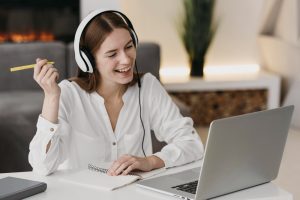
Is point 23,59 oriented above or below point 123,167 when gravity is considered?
below

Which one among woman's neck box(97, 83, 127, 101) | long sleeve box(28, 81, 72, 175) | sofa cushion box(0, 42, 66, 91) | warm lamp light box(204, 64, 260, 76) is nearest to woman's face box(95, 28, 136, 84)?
woman's neck box(97, 83, 127, 101)

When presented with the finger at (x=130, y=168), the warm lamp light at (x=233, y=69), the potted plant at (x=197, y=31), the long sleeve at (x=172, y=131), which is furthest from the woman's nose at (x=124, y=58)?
the warm lamp light at (x=233, y=69)

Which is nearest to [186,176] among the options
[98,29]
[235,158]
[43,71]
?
[235,158]

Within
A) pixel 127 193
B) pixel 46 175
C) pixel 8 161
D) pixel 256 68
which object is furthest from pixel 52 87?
pixel 256 68

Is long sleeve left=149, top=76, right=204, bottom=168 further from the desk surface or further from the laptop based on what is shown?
the desk surface

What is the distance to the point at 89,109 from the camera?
7.48ft

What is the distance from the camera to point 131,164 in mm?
1914

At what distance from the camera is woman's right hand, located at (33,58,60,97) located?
1.94 metres

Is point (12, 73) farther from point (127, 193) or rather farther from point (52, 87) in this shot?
point (127, 193)

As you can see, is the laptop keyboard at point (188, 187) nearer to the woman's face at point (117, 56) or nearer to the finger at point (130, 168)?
the finger at point (130, 168)

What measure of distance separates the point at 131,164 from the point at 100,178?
0.40 ft

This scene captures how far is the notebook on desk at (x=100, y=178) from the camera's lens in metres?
1.77

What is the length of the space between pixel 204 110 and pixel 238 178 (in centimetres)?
349

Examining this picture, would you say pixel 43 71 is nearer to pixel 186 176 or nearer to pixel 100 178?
pixel 100 178
